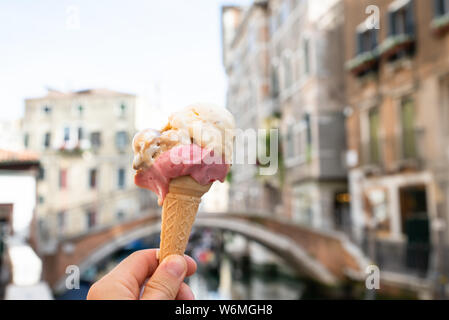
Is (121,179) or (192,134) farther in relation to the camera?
(121,179)

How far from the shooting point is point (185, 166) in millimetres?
1387

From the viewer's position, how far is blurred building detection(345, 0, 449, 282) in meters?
8.08

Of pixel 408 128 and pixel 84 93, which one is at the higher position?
pixel 84 93

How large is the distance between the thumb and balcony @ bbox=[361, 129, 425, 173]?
802cm

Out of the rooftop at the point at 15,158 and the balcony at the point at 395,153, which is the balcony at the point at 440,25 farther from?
the rooftop at the point at 15,158

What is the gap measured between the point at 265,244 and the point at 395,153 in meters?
4.72

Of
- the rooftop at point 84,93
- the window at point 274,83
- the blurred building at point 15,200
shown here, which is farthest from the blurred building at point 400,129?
the rooftop at point 84,93

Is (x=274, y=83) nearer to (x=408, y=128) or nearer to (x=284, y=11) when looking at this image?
(x=284, y=11)

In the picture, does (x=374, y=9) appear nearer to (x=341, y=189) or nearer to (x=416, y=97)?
(x=416, y=97)

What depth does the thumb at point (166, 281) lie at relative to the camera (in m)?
1.28

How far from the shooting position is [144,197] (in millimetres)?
18812

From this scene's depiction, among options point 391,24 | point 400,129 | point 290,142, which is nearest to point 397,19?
point 391,24

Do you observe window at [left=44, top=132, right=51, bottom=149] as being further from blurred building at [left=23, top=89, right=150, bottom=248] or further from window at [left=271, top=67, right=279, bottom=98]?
window at [left=271, top=67, right=279, bottom=98]
